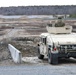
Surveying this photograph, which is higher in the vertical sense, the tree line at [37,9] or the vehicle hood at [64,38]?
the vehicle hood at [64,38]

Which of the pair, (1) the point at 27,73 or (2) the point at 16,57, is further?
(2) the point at 16,57

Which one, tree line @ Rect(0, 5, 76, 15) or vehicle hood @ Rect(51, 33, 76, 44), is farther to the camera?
tree line @ Rect(0, 5, 76, 15)

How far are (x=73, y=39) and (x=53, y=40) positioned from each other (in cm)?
109

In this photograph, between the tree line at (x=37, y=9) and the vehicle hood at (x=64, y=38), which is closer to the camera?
the vehicle hood at (x=64, y=38)

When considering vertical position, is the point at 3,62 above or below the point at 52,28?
below

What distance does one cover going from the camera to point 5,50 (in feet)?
104

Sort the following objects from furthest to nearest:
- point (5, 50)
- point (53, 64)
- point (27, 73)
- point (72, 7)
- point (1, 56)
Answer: point (72, 7) < point (5, 50) < point (1, 56) < point (53, 64) < point (27, 73)

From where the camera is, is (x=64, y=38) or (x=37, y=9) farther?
(x=37, y=9)

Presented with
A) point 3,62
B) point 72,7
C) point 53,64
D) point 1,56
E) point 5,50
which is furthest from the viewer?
point 72,7

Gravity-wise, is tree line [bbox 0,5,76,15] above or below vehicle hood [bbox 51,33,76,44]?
below

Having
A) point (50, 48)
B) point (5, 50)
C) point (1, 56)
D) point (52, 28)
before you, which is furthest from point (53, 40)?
point (5, 50)

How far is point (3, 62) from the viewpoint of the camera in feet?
81.6

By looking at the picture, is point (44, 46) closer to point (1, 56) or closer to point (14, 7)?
point (1, 56)

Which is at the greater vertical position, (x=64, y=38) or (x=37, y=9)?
(x=64, y=38)
